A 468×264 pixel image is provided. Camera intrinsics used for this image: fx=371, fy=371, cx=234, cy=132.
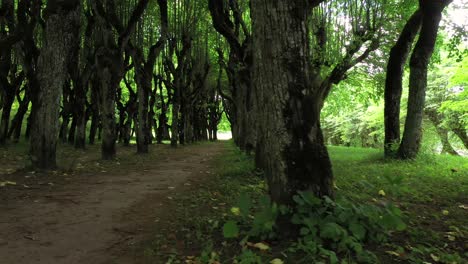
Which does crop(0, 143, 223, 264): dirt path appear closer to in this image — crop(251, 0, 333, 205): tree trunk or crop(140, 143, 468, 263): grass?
crop(140, 143, 468, 263): grass

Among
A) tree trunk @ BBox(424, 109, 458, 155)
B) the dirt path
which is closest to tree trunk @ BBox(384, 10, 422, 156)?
the dirt path

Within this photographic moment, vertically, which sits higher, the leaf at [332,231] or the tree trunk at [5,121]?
the tree trunk at [5,121]

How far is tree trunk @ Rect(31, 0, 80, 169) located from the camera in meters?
9.41

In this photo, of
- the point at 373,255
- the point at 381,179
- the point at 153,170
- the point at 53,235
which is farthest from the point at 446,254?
the point at 153,170

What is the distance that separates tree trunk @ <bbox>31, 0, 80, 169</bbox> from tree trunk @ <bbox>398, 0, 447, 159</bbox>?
10.4 m

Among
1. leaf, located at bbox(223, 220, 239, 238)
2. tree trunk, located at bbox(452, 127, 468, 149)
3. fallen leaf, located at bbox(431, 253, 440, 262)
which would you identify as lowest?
fallen leaf, located at bbox(431, 253, 440, 262)

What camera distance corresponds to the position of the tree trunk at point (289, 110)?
425 centimetres

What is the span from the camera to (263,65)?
179 inches

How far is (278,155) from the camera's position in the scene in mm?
4324

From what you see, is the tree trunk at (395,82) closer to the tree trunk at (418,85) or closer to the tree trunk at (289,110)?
the tree trunk at (418,85)

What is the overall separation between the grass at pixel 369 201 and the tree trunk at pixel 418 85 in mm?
2146

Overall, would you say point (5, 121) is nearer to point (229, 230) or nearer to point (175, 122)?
point (175, 122)

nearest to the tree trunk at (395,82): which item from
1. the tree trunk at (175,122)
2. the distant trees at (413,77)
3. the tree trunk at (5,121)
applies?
the distant trees at (413,77)

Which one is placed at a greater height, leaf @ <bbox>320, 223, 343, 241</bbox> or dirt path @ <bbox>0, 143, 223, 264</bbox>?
leaf @ <bbox>320, 223, 343, 241</bbox>
